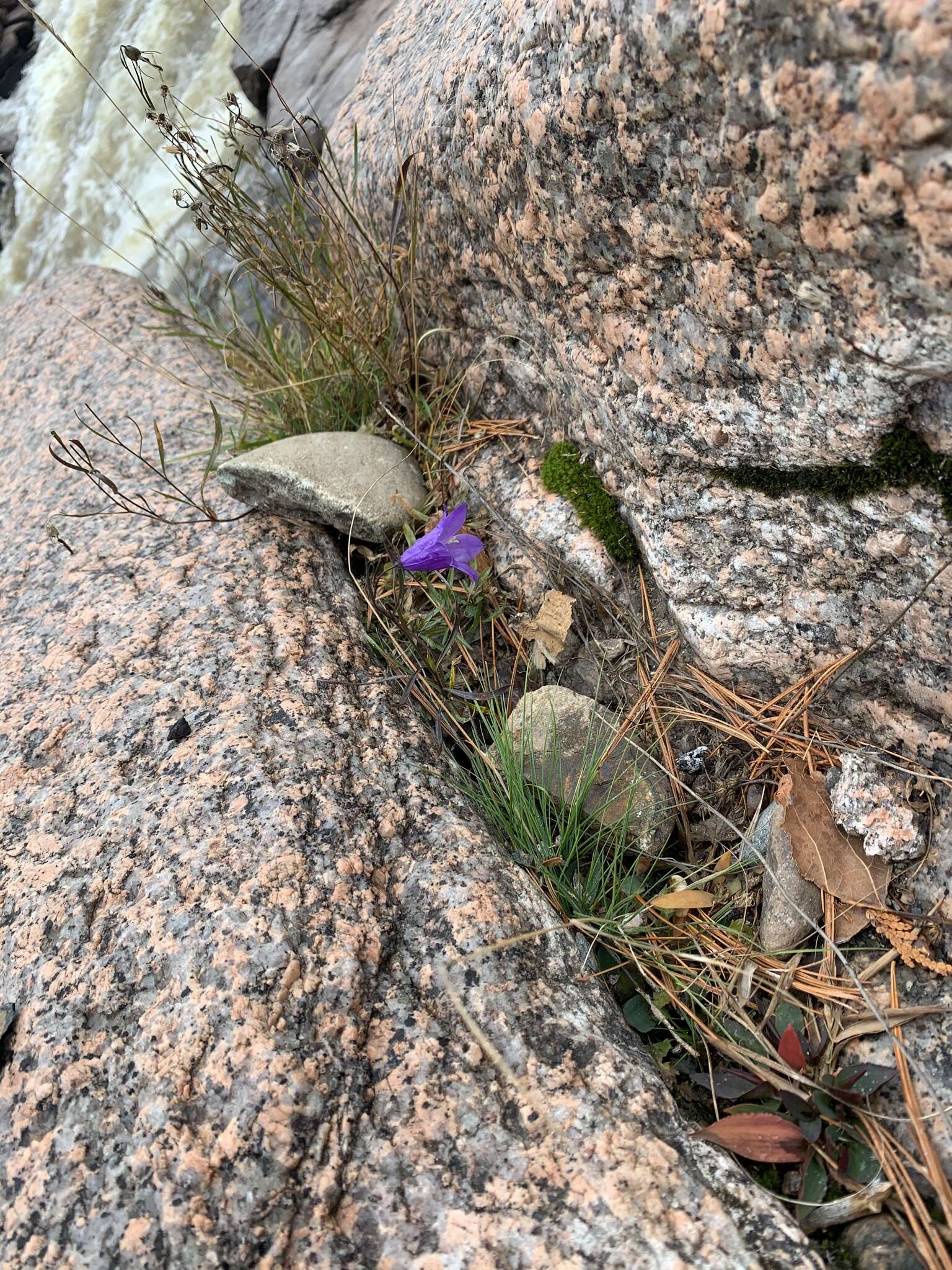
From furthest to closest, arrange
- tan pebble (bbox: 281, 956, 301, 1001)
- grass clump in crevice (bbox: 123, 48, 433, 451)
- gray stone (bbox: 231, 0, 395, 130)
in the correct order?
gray stone (bbox: 231, 0, 395, 130) → grass clump in crevice (bbox: 123, 48, 433, 451) → tan pebble (bbox: 281, 956, 301, 1001)

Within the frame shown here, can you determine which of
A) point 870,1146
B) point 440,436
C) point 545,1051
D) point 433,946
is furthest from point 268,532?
point 870,1146

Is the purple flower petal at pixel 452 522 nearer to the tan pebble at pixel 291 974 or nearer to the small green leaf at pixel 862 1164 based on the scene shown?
the tan pebble at pixel 291 974

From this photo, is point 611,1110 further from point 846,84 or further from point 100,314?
point 100,314

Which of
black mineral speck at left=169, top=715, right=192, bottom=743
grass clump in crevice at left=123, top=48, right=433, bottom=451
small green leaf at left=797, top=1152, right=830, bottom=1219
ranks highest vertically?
grass clump in crevice at left=123, top=48, right=433, bottom=451

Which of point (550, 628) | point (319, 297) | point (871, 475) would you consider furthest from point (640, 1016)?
point (319, 297)

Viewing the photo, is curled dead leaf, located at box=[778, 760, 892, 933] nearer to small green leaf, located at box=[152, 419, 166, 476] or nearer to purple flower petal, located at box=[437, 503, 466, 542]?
purple flower petal, located at box=[437, 503, 466, 542]

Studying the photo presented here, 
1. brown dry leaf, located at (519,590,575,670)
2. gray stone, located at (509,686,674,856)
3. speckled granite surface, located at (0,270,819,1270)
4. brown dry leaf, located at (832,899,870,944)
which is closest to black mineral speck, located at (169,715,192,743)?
speckled granite surface, located at (0,270,819,1270)

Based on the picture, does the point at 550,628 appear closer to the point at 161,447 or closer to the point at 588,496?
the point at 588,496
